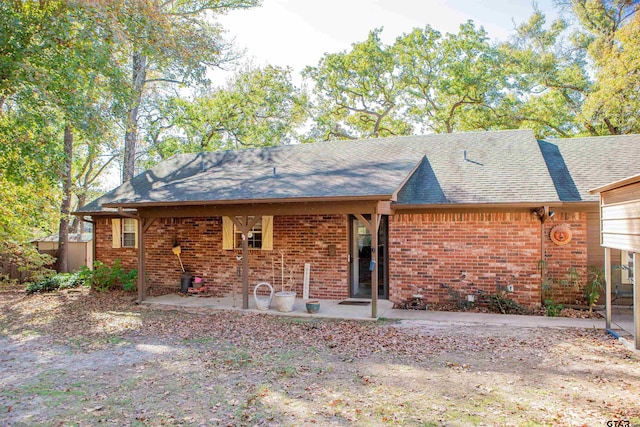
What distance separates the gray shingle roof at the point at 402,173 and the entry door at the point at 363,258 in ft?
4.34

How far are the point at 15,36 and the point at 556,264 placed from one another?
11880mm

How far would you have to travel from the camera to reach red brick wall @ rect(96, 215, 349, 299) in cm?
1030

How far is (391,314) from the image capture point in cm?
869

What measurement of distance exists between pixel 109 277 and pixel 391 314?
7.89 metres

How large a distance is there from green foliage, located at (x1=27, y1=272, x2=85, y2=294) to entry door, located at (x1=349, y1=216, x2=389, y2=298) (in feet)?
26.2

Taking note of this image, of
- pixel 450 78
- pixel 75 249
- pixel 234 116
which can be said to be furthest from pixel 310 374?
A: pixel 450 78

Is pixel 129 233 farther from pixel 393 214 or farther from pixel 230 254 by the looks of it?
pixel 393 214

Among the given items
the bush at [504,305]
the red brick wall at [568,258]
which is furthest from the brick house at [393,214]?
the bush at [504,305]

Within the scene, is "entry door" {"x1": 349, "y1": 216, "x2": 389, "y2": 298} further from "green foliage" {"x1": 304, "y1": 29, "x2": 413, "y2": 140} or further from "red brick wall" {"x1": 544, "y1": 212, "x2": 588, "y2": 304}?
"green foliage" {"x1": 304, "y1": 29, "x2": 413, "y2": 140}

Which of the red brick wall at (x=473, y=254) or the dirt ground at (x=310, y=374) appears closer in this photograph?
the dirt ground at (x=310, y=374)

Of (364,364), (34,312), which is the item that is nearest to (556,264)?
(364,364)

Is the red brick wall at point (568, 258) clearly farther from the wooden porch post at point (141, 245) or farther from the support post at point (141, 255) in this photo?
the support post at point (141, 255)

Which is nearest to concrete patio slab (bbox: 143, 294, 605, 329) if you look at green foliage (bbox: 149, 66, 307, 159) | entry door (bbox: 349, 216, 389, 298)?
entry door (bbox: 349, 216, 389, 298)

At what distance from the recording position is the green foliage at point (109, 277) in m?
11.8
